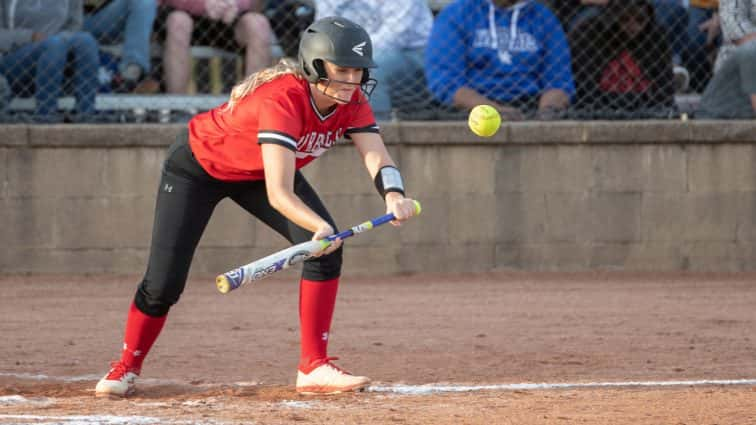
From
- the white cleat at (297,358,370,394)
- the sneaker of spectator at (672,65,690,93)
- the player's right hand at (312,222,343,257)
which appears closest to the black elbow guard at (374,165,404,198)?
the player's right hand at (312,222,343,257)

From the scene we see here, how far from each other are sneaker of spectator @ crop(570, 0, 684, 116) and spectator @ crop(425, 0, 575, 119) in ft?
0.63

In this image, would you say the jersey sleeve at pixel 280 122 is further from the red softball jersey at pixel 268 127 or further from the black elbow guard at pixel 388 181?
the black elbow guard at pixel 388 181

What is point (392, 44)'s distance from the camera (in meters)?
9.62

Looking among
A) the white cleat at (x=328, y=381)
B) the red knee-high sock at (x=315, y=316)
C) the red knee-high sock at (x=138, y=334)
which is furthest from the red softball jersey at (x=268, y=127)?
the white cleat at (x=328, y=381)

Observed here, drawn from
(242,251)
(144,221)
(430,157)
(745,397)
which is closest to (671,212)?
(430,157)

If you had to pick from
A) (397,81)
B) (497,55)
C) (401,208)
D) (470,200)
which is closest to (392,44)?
(397,81)

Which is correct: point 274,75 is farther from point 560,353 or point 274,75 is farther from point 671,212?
point 671,212

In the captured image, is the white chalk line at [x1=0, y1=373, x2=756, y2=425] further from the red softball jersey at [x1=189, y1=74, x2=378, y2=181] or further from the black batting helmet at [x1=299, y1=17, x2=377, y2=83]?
the black batting helmet at [x1=299, y1=17, x2=377, y2=83]

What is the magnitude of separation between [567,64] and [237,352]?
4028mm

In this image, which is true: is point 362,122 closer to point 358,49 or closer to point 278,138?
point 358,49

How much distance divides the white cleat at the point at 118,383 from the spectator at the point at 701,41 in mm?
6213

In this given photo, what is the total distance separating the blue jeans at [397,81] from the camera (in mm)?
9555

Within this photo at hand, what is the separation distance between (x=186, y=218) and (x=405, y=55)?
4738mm

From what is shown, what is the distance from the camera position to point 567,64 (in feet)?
30.9
